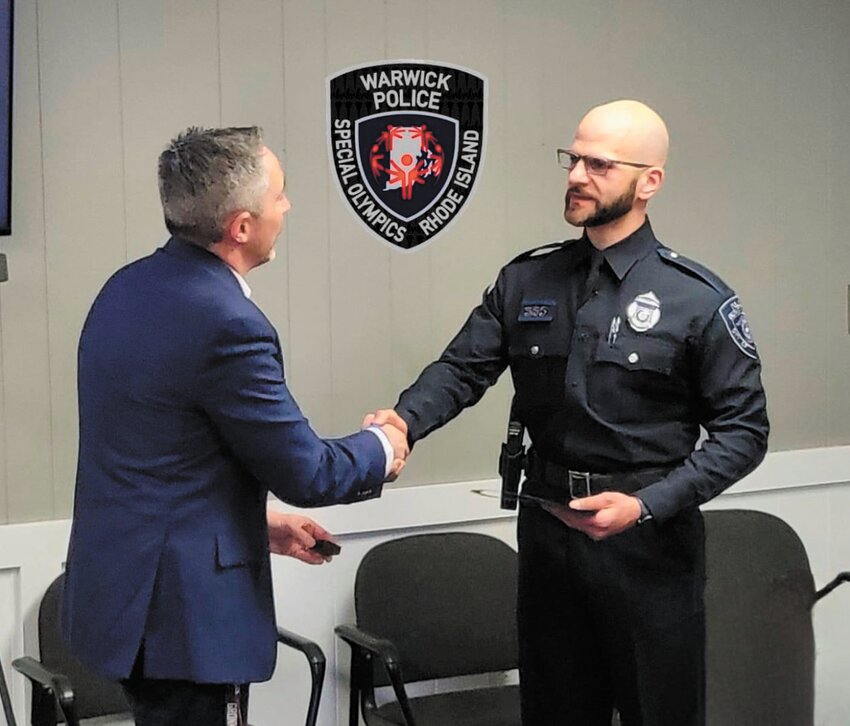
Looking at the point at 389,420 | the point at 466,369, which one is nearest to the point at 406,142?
the point at 466,369

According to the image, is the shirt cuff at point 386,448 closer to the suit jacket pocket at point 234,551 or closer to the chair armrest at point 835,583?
the suit jacket pocket at point 234,551

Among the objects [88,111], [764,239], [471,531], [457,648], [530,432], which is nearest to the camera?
[530,432]

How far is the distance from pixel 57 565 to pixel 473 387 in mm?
1139

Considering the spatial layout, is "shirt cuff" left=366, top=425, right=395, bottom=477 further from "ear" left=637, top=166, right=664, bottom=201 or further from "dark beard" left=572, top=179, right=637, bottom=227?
"ear" left=637, top=166, right=664, bottom=201

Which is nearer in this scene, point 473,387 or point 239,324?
point 239,324

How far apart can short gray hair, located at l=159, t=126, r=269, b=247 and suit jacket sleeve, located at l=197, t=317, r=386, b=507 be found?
0.68 feet

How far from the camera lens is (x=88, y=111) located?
3.18 metres

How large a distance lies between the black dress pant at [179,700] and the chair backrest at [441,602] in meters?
1.14

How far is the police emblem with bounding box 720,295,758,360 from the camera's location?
2.73m

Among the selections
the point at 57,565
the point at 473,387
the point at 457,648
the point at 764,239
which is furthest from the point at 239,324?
the point at 764,239

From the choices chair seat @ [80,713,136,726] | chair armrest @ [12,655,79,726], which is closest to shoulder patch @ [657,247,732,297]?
chair armrest @ [12,655,79,726]

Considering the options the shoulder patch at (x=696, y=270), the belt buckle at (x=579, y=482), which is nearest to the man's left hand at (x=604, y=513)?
the belt buckle at (x=579, y=482)

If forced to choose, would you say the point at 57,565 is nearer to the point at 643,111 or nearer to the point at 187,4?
the point at 187,4

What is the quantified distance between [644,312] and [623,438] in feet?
0.91
